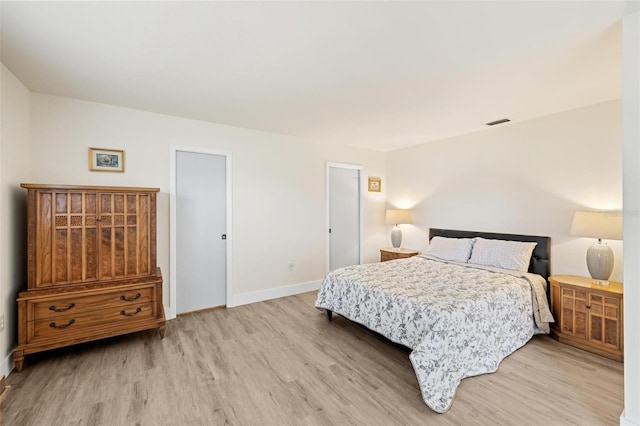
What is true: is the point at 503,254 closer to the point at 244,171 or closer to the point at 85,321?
the point at 244,171

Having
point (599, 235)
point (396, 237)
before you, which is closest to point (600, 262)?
point (599, 235)

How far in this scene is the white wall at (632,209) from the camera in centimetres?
168

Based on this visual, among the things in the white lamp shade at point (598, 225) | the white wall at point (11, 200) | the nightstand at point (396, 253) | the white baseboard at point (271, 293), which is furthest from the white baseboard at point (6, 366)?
the white lamp shade at point (598, 225)

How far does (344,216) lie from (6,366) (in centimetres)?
424

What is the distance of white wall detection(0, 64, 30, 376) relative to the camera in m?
2.30

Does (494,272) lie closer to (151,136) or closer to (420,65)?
(420,65)

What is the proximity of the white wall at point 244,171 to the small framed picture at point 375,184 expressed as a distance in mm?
110

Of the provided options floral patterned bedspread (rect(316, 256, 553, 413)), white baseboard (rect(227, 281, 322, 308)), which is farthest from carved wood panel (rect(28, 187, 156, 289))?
floral patterned bedspread (rect(316, 256, 553, 413))

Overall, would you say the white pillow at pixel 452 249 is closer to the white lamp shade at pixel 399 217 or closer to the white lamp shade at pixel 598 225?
the white lamp shade at pixel 399 217

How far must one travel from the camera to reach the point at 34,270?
2477 millimetres

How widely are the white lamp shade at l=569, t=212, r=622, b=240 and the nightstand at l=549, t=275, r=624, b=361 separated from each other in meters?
0.48

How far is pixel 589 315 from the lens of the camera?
8.89ft

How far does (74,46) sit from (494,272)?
14.2 ft

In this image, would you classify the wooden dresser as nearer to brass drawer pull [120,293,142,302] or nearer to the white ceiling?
brass drawer pull [120,293,142,302]
